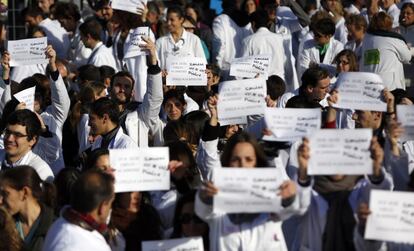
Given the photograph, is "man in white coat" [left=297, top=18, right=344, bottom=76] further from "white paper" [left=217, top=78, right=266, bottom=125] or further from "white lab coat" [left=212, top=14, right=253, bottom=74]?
"white paper" [left=217, top=78, right=266, bottom=125]

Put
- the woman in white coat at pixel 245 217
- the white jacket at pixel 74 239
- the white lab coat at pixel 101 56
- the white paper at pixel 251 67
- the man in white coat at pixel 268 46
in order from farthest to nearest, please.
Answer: the white lab coat at pixel 101 56, the man in white coat at pixel 268 46, the white paper at pixel 251 67, the woman in white coat at pixel 245 217, the white jacket at pixel 74 239

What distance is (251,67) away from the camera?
11922mm

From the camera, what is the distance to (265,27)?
15508 mm

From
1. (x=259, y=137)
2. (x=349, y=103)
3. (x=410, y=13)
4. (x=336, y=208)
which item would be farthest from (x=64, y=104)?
(x=410, y=13)

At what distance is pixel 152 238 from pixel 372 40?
6364 millimetres

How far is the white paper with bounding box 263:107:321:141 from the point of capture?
834 cm

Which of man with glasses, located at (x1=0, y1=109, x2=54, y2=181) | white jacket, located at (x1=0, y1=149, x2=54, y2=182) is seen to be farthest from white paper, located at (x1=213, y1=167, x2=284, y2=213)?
man with glasses, located at (x1=0, y1=109, x2=54, y2=181)

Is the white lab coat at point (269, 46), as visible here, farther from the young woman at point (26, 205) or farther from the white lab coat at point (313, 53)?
the young woman at point (26, 205)

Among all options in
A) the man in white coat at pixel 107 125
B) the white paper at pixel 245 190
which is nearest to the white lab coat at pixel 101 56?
the man in white coat at pixel 107 125

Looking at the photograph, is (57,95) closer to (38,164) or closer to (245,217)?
(38,164)

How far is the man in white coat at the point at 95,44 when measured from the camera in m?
15.3

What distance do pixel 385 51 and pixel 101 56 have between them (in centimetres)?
360

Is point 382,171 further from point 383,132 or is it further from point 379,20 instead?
point 379,20

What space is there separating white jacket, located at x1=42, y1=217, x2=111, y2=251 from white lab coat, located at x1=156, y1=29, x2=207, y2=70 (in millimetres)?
7365
